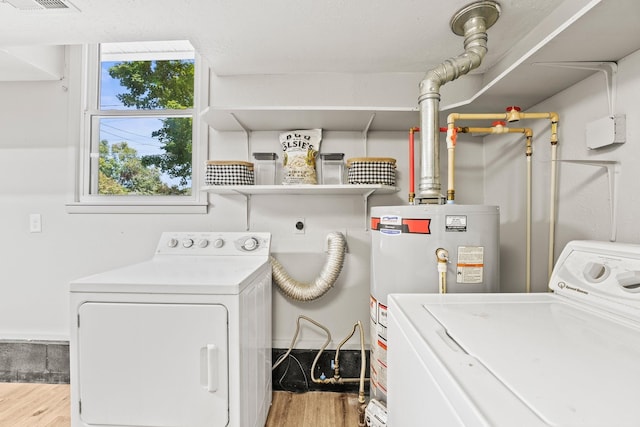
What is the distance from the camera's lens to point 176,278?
4.13 ft

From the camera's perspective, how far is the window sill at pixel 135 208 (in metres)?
2.03

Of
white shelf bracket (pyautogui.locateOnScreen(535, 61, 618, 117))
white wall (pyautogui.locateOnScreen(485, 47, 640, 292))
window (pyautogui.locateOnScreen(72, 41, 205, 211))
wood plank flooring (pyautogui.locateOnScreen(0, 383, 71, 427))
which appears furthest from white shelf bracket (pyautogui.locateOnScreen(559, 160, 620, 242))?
wood plank flooring (pyautogui.locateOnScreen(0, 383, 71, 427))

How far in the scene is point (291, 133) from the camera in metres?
1.96

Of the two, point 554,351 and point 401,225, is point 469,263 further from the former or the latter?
point 554,351

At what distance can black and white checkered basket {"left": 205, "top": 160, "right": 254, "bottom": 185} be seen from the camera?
177cm

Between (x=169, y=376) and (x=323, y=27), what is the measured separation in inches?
66.9

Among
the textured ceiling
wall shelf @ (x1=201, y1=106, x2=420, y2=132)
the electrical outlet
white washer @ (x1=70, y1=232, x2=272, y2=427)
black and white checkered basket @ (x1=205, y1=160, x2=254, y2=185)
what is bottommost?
white washer @ (x1=70, y1=232, x2=272, y2=427)

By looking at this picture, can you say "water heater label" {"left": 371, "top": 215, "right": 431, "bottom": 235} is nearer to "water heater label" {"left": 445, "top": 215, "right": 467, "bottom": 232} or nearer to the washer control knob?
"water heater label" {"left": 445, "top": 215, "right": 467, "bottom": 232}

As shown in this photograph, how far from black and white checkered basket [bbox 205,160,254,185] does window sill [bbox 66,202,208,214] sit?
324 millimetres

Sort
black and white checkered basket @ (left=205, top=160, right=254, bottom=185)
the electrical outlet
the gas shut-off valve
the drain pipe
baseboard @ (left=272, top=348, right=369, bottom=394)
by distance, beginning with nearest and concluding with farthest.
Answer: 1. the gas shut-off valve
2. the drain pipe
3. black and white checkered basket @ (left=205, top=160, right=254, bottom=185)
4. baseboard @ (left=272, top=348, right=369, bottom=394)
5. the electrical outlet

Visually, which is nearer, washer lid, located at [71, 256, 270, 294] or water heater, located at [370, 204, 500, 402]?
washer lid, located at [71, 256, 270, 294]

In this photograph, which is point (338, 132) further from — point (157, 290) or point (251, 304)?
point (157, 290)

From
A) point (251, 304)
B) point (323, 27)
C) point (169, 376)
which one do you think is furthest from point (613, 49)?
point (169, 376)

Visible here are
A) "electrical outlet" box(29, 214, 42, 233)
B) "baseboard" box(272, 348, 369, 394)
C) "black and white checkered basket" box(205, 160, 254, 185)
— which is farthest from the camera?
"electrical outlet" box(29, 214, 42, 233)
